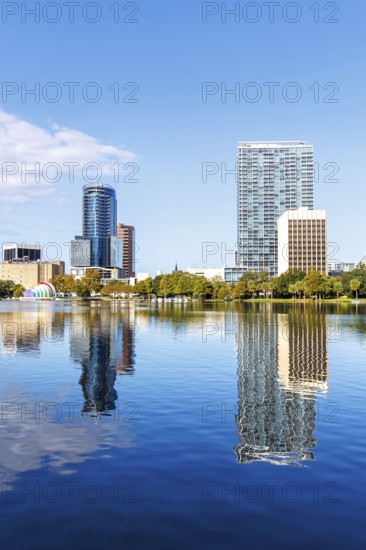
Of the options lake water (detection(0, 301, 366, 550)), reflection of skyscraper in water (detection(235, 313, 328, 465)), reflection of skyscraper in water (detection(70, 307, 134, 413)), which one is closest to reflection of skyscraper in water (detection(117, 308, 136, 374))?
reflection of skyscraper in water (detection(70, 307, 134, 413))

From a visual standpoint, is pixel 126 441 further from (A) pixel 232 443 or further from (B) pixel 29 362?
(B) pixel 29 362

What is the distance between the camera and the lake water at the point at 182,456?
41.9ft

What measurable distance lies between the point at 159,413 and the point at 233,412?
139 inches

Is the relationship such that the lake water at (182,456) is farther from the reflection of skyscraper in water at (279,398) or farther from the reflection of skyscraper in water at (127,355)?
the reflection of skyscraper in water at (127,355)

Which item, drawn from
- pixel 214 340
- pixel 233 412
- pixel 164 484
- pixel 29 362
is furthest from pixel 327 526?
pixel 214 340

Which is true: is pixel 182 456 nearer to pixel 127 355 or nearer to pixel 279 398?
pixel 279 398

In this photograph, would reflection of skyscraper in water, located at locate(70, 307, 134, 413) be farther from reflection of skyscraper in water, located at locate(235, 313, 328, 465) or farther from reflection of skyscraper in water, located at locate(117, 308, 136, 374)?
reflection of skyscraper in water, located at locate(235, 313, 328, 465)

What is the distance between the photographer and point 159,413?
23.8 metres

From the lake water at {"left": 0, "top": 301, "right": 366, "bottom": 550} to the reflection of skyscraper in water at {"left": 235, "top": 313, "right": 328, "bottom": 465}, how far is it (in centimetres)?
9

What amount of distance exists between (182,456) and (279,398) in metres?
10.6

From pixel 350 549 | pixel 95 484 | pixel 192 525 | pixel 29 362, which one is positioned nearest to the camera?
pixel 350 549

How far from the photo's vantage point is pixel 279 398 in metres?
27.1

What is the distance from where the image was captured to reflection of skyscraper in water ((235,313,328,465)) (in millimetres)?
18719

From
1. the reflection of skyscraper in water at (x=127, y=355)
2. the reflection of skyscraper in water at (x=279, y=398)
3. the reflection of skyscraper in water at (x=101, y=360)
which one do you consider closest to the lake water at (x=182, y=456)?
the reflection of skyscraper in water at (x=279, y=398)
